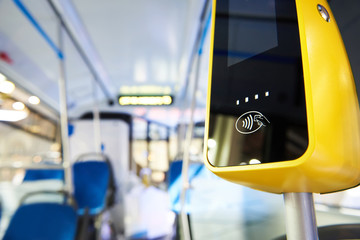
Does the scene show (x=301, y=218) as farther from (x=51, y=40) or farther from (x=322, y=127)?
(x=51, y=40)

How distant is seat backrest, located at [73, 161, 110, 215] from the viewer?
2965 millimetres

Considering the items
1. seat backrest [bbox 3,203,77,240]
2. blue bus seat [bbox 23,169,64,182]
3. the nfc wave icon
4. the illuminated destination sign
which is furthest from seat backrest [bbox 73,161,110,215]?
the nfc wave icon

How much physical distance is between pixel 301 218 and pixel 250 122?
0.12m

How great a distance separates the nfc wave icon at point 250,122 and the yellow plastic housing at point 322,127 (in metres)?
0.05

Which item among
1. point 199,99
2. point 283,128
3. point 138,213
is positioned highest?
point 199,99

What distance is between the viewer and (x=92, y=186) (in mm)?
3082

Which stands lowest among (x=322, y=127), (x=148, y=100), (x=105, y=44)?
(x=322, y=127)

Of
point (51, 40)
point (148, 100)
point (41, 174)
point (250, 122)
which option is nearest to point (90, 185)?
point (41, 174)

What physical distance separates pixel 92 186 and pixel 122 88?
7.05ft

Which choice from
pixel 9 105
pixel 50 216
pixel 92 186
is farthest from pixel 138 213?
pixel 50 216

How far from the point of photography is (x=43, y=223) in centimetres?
145

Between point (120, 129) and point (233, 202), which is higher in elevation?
point (120, 129)

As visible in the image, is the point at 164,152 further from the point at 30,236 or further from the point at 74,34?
the point at 30,236

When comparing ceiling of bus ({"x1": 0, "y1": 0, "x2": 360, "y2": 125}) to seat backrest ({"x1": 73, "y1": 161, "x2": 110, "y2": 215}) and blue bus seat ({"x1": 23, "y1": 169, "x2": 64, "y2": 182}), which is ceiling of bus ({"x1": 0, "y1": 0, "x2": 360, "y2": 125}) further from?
seat backrest ({"x1": 73, "y1": 161, "x2": 110, "y2": 215})
